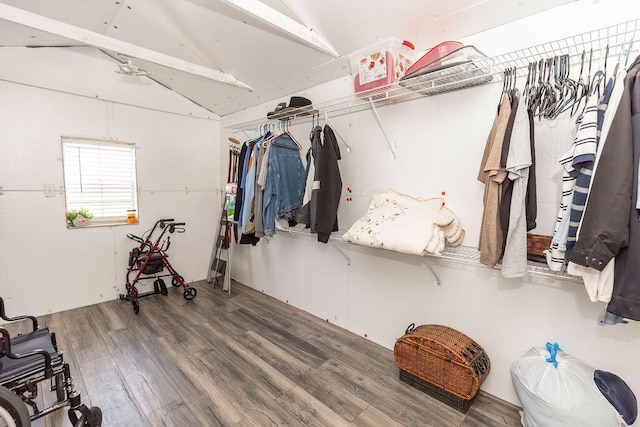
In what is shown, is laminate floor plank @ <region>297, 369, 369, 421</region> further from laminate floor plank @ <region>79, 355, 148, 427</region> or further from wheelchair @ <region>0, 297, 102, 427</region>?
wheelchair @ <region>0, 297, 102, 427</region>

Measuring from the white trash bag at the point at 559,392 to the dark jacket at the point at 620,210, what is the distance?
0.55 metres

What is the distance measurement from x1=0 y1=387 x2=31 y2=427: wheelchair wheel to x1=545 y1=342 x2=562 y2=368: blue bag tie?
2379 millimetres

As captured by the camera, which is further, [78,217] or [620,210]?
[78,217]

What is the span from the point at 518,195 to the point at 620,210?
1.40ft

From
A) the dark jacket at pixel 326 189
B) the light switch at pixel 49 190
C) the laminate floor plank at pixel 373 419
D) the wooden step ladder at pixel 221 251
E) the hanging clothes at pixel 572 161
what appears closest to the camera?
the hanging clothes at pixel 572 161

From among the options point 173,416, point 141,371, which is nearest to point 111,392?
point 141,371

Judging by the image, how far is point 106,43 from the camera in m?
2.49

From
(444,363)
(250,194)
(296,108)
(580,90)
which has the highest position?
(296,108)

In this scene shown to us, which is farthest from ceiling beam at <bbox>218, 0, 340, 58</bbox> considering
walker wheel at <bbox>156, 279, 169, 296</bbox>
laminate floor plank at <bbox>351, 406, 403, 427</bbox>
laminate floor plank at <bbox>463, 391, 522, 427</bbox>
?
walker wheel at <bbox>156, 279, 169, 296</bbox>

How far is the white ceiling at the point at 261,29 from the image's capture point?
1761 millimetres

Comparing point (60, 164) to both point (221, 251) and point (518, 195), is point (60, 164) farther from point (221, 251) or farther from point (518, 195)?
point (518, 195)

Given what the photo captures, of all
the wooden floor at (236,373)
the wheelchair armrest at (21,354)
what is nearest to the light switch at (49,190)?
the wooden floor at (236,373)

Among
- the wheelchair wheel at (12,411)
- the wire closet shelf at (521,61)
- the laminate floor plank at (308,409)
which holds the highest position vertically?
the wire closet shelf at (521,61)

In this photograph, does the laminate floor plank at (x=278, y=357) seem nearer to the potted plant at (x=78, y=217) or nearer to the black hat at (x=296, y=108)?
the black hat at (x=296, y=108)
